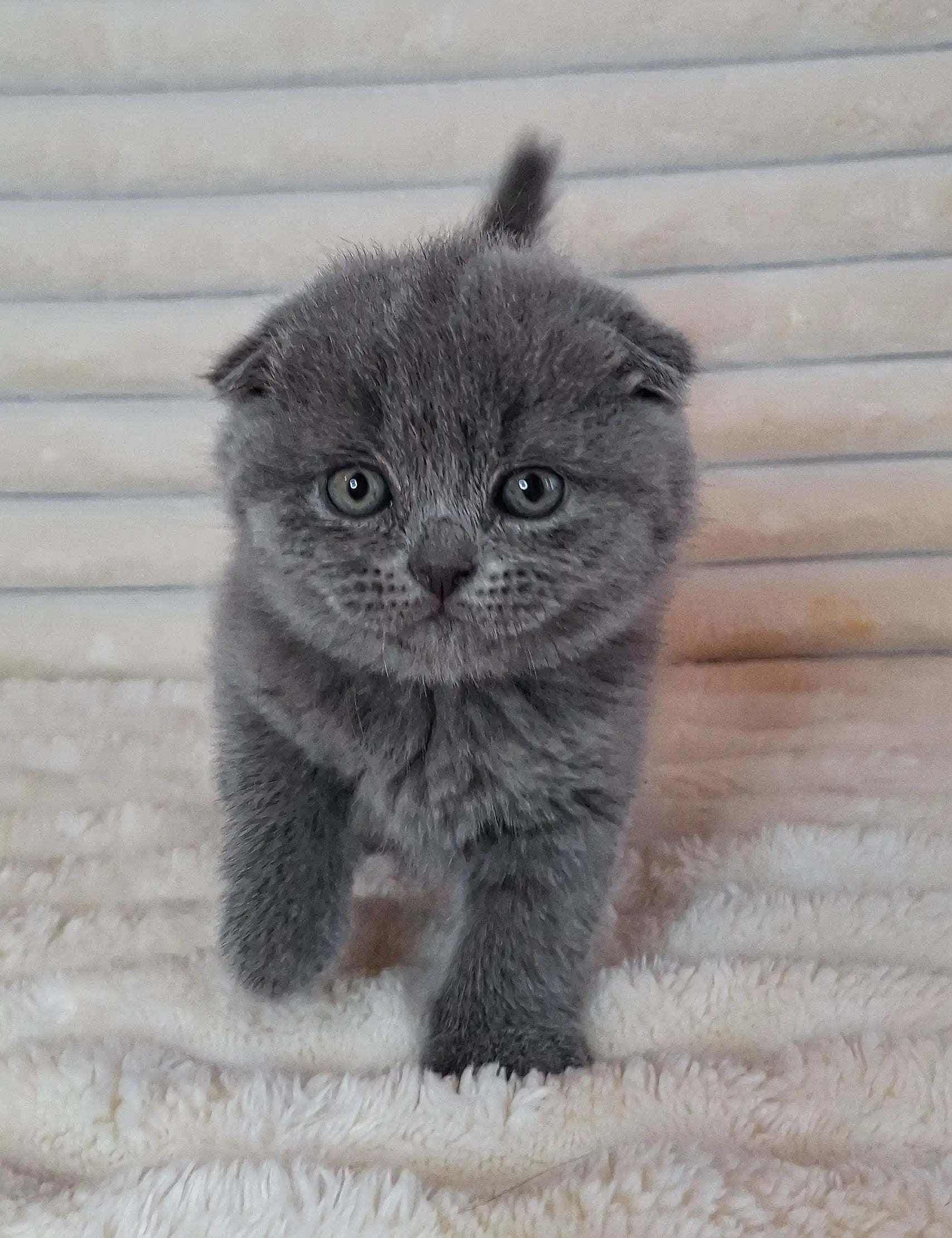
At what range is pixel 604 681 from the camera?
733 mm

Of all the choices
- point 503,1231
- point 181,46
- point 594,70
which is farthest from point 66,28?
point 503,1231

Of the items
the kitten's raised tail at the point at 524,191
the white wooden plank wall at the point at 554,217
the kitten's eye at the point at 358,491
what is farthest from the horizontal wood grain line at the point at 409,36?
the kitten's eye at the point at 358,491

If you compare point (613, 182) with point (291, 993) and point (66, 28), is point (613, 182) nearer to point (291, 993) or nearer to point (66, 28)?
point (66, 28)

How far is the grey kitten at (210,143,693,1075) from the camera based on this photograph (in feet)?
2.06

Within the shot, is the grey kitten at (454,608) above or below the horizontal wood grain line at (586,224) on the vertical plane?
below

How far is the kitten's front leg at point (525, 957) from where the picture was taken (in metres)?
0.70

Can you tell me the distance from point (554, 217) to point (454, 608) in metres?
0.69

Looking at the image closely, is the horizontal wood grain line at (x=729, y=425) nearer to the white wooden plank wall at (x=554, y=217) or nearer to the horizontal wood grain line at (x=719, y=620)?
the white wooden plank wall at (x=554, y=217)

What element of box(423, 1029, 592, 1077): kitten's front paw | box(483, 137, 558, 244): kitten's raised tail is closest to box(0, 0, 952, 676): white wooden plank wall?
box(483, 137, 558, 244): kitten's raised tail

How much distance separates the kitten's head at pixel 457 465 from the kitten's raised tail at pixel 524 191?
0.93ft

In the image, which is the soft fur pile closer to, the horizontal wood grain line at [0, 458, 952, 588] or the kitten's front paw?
the kitten's front paw

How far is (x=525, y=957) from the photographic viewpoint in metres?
0.71

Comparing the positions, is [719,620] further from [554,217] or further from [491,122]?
[491,122]

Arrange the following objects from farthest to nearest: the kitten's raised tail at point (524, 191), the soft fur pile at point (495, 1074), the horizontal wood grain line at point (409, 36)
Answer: the horizontal wood grain line at point (409, 36) → the kitten's raised tail at point (524, 191) → the soft fur pile at point (495, 1074)
